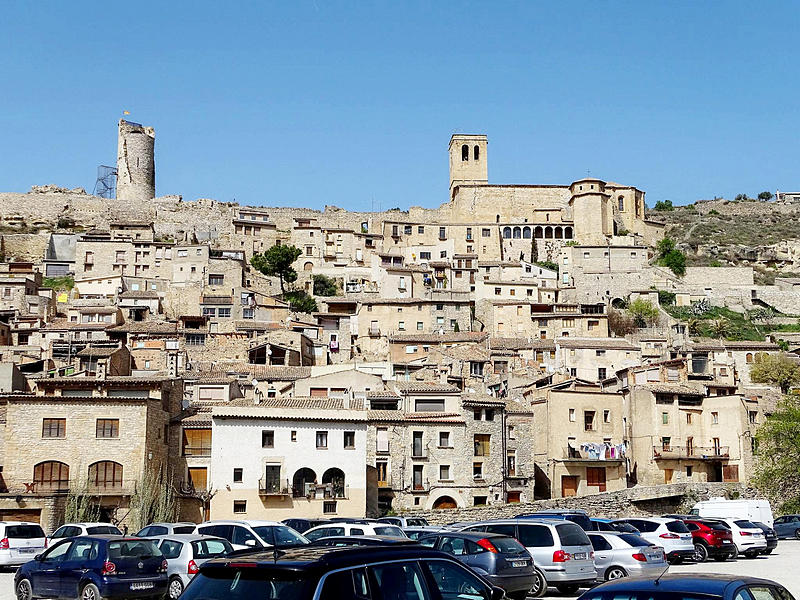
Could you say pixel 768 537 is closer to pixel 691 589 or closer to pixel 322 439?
A: pixel 322 439

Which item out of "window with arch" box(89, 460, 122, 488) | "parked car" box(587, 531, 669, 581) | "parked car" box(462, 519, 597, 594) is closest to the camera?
"parked car" box(462, 519, 597, 594)

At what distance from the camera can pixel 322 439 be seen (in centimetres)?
4362

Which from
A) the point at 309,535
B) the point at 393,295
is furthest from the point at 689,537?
the point at 393,295

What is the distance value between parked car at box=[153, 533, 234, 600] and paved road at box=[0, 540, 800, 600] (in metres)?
3.24

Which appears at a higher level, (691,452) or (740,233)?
(740,233)

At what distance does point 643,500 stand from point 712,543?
20171mm

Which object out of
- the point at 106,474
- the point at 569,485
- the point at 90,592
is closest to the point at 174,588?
the point at 90,592

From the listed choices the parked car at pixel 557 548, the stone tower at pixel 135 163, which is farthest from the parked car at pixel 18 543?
the stone tower at pixel 135 163

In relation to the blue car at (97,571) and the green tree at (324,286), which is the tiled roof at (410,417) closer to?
the blue car at (97,571)

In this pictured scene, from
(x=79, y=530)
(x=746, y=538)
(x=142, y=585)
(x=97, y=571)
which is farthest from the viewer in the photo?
(x=746, y=538)

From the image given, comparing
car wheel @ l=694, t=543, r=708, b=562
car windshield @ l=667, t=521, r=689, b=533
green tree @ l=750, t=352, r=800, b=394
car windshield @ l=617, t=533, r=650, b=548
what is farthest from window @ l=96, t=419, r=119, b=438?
green tree @ l=750, t=352, r=800, b=394

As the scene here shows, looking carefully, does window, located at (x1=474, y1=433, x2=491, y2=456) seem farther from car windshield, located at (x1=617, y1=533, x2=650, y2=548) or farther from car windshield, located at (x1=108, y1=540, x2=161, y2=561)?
car windshield, located at (x1=108, y1=540, x2=161, y2=561)

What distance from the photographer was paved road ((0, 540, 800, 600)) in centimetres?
2073

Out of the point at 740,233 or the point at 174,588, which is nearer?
the point at 174,588
